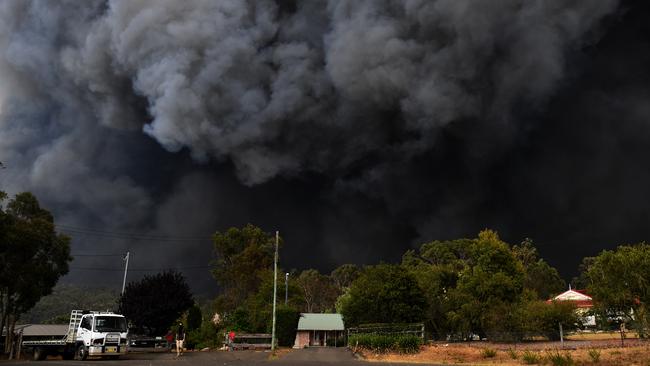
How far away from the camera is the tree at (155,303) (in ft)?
153

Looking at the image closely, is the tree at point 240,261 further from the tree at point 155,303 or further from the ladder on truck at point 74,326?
the ladder on truck at point 74,326

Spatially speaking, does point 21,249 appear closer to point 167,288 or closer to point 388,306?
point 167,288

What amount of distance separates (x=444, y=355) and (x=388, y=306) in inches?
850

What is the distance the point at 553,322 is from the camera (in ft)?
151

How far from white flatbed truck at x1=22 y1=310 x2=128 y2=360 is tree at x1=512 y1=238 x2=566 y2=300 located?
87918 millimetres

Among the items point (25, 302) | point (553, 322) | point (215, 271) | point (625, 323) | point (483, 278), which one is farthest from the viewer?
point (215, 271)

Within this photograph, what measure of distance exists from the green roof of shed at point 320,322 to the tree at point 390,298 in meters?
12.3

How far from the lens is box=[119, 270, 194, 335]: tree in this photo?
46500mm

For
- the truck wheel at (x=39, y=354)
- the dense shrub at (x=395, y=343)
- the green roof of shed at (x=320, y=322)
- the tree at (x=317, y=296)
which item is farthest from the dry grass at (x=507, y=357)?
the tree at (x=317, y=296)

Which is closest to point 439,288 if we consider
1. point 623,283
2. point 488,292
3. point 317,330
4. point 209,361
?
point 488,292

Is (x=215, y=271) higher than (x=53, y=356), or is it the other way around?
(x=215, y=271)

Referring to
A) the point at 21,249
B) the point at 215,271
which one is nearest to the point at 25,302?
the point at 21,249

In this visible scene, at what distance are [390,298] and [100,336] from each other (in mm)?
28034

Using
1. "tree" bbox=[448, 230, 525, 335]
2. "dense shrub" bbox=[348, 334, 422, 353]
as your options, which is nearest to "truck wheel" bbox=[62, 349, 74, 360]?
"dense shrub" bbox=[348, 334, 422, 353]
